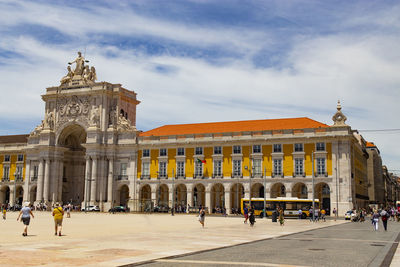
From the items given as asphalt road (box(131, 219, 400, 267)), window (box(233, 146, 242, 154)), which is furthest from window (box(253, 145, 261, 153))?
asphalt road (box(131, 219, 400, 267))

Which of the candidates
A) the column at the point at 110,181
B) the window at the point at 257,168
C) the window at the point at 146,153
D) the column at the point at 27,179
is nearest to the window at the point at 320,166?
the window at the point at 257,168

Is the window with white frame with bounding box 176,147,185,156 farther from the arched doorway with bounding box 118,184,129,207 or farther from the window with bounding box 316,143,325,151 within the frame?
the window with bounding box 316,143,325,151

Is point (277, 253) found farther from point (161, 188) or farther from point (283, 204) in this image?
point (161, 188)

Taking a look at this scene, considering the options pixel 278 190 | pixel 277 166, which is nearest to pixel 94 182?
pixel 278 190

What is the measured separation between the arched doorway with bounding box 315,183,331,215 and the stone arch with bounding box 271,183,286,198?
5.40 m

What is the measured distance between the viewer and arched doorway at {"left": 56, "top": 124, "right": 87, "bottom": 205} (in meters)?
94.5

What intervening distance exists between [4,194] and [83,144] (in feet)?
81.3

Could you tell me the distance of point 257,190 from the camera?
78688 millimetres

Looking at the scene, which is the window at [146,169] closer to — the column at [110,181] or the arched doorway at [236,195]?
the column at [110,181]

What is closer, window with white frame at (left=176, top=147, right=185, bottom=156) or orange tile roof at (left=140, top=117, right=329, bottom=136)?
orange tile roof at (left=140, top=117, right=329, bottom=136)

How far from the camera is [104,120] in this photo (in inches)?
3467

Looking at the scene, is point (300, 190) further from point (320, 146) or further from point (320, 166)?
point (320, 146)

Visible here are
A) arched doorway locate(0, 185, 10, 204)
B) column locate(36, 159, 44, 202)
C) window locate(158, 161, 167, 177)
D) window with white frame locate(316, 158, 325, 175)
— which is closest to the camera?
window with white frame locate(316, 158, 325, 175)

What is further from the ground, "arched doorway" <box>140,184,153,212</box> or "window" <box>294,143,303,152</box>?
"window" <box>294,143,303,152</box>
